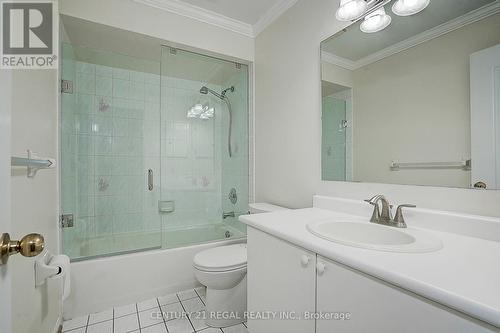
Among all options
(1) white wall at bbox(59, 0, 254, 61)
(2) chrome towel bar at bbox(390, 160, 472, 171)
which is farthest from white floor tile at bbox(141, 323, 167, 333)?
(1) white wall at bbox(59, 0, 254, 61)

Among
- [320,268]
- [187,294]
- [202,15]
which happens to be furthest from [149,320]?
[202,15]

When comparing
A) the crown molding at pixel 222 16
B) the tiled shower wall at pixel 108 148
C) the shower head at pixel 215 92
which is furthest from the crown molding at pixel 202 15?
the tiled shower wall at pixel 108 148

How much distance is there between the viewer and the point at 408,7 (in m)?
1.09

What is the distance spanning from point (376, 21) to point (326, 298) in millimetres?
1405

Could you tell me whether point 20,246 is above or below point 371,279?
above

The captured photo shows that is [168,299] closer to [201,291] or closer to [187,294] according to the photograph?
[187,294]

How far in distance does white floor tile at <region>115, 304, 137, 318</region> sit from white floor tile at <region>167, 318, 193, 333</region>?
0.34 meters

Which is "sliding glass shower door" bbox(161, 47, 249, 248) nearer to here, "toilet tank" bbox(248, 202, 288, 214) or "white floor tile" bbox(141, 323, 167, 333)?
"toilet tank" bbox(248, 202, 288, 214)

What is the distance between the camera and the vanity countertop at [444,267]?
460 millimetres

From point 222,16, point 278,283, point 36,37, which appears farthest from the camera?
point 222,16

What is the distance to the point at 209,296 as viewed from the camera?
1493mm

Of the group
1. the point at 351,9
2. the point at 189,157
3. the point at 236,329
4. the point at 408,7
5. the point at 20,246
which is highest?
the point at 351,9

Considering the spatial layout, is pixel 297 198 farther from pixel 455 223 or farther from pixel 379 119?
pixel 455 223

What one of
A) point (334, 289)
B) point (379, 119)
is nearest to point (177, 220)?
point (334, 289)
